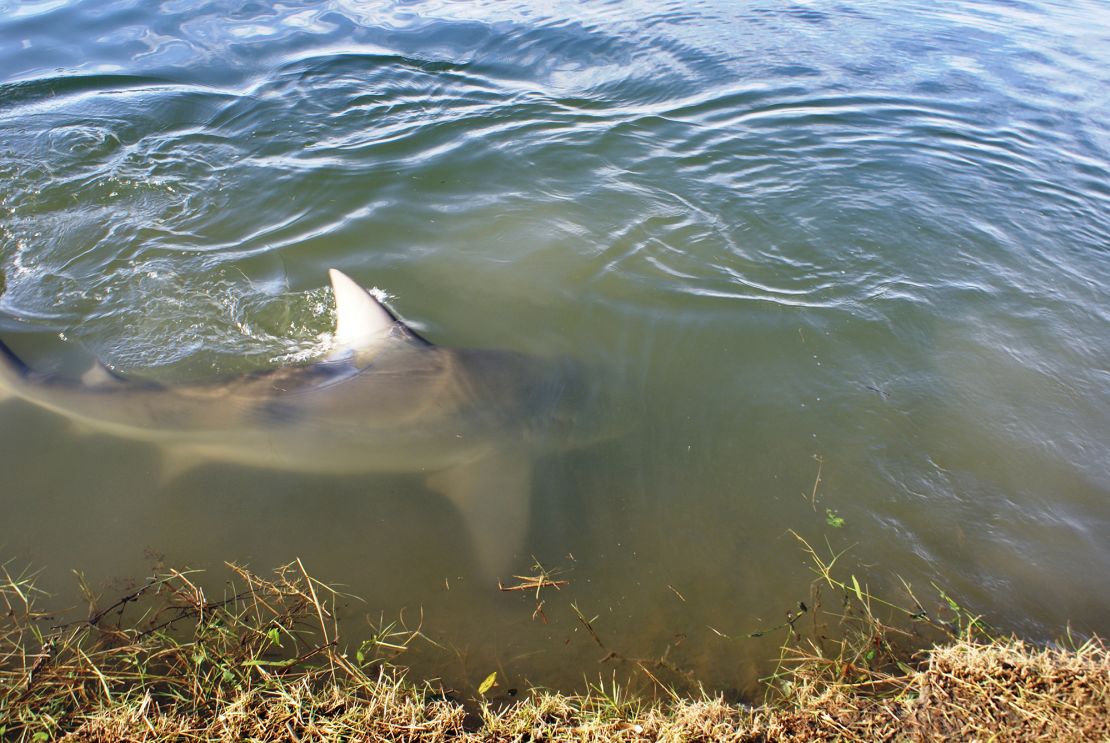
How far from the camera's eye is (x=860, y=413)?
4078 mm

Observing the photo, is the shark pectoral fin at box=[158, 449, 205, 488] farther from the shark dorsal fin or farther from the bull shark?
the shark dorsal fin

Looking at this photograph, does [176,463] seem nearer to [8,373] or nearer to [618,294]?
[8,373]

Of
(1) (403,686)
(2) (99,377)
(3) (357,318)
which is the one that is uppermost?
(3) (357,318)

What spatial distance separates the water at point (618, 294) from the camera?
331 cm

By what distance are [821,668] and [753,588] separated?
0.48 metres

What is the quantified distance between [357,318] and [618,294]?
6.15 ft

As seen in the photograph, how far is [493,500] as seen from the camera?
364 centimetres

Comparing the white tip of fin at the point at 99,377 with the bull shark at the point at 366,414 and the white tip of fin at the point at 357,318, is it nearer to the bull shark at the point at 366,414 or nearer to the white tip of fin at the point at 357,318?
the bull shark at the point at 366,414

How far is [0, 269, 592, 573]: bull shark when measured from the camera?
3836 millimetres

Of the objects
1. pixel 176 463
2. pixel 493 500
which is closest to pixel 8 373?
pixel 176 463

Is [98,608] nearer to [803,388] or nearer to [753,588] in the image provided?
[753,588]

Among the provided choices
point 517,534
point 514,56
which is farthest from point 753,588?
point 514,56

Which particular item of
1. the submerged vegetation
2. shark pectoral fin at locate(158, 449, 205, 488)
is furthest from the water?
the submerged vegetation

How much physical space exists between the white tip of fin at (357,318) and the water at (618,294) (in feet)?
0.93
